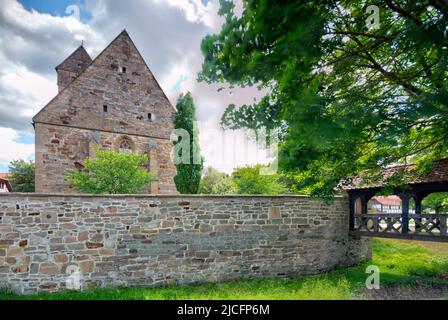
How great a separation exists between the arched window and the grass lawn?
8.94 m

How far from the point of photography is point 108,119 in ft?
45.0

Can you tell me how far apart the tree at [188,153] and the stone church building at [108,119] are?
2064 millimetres

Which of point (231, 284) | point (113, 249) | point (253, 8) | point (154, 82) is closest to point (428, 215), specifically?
point (231, 284)

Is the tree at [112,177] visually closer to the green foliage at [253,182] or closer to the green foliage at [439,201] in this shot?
the green foliage at [253,182]

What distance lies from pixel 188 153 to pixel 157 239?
21.9 feet

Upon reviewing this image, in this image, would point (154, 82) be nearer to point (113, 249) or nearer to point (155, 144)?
point (155, 144)

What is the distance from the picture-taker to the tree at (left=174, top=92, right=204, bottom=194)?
1290cm

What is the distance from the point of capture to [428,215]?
8.27 m

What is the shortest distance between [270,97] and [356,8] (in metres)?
2.32

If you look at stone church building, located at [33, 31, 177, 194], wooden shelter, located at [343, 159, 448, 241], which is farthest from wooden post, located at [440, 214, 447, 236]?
stone church building, located at [33, 31, 177, 194]

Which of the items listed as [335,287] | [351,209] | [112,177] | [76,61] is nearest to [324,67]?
[335,287]

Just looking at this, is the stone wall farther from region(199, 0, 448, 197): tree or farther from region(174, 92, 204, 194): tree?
region(174, 92, 204, 194): tree

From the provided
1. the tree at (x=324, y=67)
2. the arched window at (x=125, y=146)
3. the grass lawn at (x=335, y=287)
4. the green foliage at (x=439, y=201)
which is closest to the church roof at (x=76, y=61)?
the arched window at (x=125, y=146)

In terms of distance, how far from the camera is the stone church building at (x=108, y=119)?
12.3 metres
